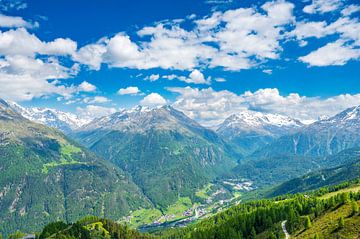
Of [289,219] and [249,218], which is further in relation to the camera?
[249,218]

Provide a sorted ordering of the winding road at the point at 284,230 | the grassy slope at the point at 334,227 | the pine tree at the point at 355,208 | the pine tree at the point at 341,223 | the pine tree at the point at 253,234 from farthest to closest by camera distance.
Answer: the pine tree at the point at 253,234 → the winding road at the point at 284,230 → the pine tree at the point at 355,208 → the pine tree at the point at 341,223 → the grassy slope at the point at 334,227

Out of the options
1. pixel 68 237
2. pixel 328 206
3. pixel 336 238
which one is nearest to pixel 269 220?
pixel 328 206

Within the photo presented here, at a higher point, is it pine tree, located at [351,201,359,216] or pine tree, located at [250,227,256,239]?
pine tree, located at [351,201,359,216]

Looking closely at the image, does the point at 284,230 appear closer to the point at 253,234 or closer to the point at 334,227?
the point at 253,234

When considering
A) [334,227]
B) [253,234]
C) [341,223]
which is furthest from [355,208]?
[253,234]

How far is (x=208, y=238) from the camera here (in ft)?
646

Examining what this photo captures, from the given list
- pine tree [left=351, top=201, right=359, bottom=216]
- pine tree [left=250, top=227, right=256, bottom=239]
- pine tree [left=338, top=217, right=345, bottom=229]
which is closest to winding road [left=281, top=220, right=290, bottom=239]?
pine tree [left=250, top=227, right=256, bottom=239]

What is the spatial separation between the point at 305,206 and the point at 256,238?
1630 inches

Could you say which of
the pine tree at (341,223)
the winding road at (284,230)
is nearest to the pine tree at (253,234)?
the winding road at (284,230)

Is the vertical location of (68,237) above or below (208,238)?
above

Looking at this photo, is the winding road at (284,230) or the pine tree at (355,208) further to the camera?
the winding road at (284,230)

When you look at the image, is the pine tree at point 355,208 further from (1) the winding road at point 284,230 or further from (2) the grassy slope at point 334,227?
(1) the winding road at point 284,230

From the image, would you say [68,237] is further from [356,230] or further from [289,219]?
[356,230]

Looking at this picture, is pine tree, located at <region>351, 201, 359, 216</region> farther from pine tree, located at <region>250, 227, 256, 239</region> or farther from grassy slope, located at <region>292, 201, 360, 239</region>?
pine tree, located at <region>250, 227, 256, 239</region>
